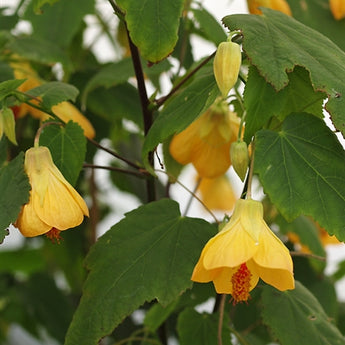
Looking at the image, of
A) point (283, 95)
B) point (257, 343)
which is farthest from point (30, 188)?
point (257, 343)

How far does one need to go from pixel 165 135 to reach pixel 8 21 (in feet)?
1.76

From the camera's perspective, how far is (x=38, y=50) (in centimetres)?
96

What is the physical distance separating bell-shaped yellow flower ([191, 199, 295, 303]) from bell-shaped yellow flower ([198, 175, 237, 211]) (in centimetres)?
58

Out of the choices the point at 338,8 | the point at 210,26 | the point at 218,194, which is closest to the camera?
the point at 210,26

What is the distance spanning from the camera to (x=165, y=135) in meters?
0.64

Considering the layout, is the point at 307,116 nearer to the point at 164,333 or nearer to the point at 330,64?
the point at 330,64

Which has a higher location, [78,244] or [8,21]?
[8,21]

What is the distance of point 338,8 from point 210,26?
0.66 feet

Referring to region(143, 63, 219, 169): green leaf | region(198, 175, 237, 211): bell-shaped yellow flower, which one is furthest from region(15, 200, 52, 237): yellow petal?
region(198, 175, 237, 211): bell-shaped yellow flower

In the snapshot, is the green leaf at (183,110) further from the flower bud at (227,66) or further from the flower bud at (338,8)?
the flower bud at (338,8)

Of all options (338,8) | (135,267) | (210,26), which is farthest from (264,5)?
(135,267)


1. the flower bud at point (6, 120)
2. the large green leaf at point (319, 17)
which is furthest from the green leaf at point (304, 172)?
the large green leaf at point (319, 17)

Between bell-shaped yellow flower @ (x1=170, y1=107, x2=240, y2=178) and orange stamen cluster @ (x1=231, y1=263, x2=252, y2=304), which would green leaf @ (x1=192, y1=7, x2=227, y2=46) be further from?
orange stamen cluster @ (x1=231, y1=263, x2=252, y2=304)

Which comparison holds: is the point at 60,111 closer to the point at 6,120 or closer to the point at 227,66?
the point at 6,120
